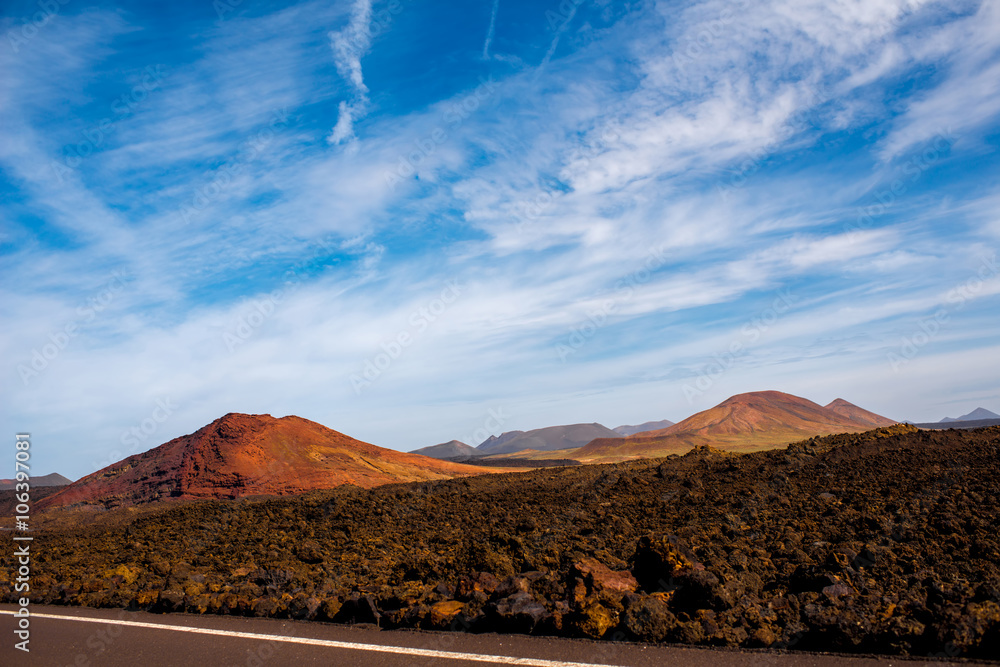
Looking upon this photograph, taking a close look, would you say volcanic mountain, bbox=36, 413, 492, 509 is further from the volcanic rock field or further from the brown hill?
the brown hill

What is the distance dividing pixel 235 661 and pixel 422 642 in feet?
6.75

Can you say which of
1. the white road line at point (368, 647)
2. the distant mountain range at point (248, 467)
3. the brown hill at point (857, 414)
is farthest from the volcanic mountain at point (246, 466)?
the brown hill at point (857, 414)

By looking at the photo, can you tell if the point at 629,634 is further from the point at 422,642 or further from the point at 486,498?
the point at 486,498

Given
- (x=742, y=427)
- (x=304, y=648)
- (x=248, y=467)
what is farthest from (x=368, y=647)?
(x=742, y=427)

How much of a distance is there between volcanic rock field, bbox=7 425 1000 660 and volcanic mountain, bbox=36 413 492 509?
64.3ft

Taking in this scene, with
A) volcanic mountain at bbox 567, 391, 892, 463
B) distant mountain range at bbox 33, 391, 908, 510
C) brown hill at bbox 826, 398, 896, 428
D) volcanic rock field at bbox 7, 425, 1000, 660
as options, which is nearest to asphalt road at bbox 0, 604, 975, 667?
volcanic rock field at bbox 7, 425, 1000, 660

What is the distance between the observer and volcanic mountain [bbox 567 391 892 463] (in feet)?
297

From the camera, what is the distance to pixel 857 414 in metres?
133

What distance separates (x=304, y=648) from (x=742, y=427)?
350 ft

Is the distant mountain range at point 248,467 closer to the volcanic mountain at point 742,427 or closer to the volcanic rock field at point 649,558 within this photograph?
the volcanic rock field at point 649,558

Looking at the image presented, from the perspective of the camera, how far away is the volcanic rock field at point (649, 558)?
5.84m

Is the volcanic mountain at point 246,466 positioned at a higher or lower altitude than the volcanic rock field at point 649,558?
higher

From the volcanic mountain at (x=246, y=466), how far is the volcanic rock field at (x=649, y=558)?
772 inches

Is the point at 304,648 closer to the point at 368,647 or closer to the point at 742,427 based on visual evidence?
the point at 368,647
